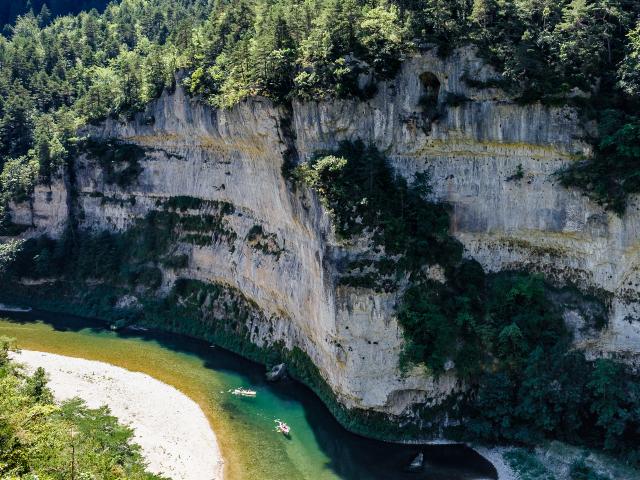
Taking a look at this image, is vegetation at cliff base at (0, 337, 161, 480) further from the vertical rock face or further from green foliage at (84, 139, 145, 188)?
green foliage at (84, 139, 145, 188)

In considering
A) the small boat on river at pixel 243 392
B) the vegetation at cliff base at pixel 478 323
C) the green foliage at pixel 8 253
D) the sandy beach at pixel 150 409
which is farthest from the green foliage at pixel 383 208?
the green foliage at pixel 8 253

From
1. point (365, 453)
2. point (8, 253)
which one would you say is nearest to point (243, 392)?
point (365, 453)

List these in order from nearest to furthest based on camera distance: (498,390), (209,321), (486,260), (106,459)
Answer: (106,459), (498,390), (486,260), (209,321)

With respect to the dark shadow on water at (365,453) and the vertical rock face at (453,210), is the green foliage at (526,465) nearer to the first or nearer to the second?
the dark shadow on water at (365,453)

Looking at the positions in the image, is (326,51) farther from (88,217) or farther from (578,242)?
(88,217)

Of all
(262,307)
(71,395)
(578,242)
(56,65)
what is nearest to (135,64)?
(56,65)

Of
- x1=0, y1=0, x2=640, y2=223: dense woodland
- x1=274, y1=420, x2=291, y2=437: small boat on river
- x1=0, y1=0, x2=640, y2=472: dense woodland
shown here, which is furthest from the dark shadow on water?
x1=0, y1=0, x2=640, y2=223: dense woodland

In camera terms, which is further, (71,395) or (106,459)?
(71,395)

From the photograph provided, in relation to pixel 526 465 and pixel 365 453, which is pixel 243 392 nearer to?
pixel 365 453
